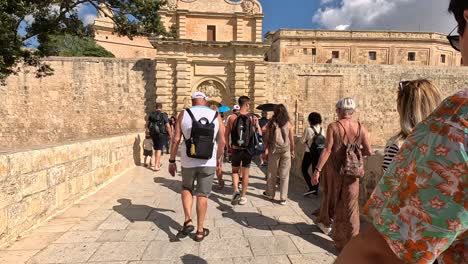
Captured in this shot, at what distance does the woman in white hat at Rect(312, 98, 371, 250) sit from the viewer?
3.20 meters

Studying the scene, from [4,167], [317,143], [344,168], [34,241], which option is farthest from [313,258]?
[4,167]

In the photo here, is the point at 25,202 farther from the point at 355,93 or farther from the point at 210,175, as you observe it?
the point at 355,93

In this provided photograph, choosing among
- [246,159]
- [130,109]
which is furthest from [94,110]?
[246,159]

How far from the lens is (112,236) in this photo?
337 cm

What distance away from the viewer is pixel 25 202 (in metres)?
3.30

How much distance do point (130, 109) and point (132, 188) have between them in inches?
488

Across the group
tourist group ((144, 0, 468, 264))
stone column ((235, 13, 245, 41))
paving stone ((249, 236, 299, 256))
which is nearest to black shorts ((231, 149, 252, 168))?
tourist group ((144, 0, 468, 264))

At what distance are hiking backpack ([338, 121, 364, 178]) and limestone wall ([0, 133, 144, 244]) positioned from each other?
3432mm

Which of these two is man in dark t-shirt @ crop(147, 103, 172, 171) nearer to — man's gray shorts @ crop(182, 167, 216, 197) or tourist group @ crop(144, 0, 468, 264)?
tourist group @ crop(144, 0, 468, 264)

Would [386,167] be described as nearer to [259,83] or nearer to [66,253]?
[66,253]

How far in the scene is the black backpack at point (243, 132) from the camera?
4.92 m

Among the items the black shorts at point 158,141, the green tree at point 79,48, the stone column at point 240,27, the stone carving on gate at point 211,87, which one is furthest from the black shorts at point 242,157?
the green tree at point 79,48

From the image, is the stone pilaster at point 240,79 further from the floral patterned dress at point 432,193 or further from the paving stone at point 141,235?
the floral patterned dress at point 432,193

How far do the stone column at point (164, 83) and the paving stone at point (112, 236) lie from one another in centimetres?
1323
